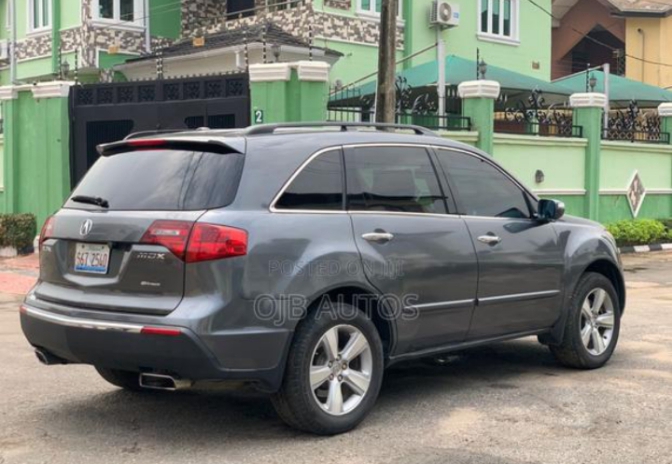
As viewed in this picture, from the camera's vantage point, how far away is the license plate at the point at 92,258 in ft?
17.1

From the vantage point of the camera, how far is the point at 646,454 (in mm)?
5023

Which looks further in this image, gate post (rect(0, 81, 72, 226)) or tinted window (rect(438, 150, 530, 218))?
gate post (rect(0, 81, 72, 226))


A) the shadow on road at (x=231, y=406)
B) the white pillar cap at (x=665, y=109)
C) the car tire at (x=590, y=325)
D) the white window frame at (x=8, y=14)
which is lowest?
the shadow on road at (x=231, y=406)

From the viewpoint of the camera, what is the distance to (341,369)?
534 centimetres

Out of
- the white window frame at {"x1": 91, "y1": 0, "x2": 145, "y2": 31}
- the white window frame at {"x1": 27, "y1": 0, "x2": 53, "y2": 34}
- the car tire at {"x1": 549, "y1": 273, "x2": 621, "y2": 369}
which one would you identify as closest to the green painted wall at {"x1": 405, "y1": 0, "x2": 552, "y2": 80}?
the white window frame at {"x1": 91, "y1": 0, "x2": 145, "y2": 31}

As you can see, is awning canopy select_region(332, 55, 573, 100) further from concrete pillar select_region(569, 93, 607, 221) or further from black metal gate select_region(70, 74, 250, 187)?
black metal gate select_region(70, 74, 250, 187)

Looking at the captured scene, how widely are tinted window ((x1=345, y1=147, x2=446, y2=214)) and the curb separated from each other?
1403 cm

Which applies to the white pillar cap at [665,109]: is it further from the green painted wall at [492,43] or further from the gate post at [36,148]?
Answer: the gate post at [36,148]

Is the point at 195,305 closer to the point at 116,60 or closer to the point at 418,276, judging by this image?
the point at 418,276

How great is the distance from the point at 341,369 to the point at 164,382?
103 cm

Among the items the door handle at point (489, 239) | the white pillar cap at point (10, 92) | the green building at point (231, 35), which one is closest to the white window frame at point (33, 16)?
the green building at point (231, 35)

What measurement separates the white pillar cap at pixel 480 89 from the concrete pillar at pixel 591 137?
3.35m

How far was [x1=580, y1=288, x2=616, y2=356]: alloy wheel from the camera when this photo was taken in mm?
7082

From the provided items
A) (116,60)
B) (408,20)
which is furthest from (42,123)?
(408,20)
